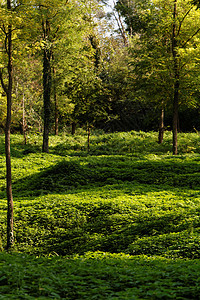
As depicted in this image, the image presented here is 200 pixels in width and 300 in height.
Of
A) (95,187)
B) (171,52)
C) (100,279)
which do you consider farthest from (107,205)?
(171,52)

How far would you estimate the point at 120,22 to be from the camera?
4291 centimetres

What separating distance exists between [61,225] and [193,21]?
13672 millimetres

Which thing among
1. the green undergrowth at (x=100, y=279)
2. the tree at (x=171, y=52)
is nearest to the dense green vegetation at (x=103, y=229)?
the green undergrowth at (x=100, y=279)

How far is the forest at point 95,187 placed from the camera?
186 inches

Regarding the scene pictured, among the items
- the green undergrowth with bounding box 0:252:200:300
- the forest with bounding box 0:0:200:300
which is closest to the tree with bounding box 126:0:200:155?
the forest with bounding box 0:0:200:300

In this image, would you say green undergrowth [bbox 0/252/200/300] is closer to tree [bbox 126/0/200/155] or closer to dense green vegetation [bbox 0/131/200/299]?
dense green vegetation [bbox 0/131/200/299]

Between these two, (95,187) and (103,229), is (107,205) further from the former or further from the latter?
(95,187)

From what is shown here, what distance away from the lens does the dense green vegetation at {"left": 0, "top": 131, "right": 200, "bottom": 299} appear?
4.41 metres

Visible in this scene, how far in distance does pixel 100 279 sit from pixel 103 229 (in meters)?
3.48

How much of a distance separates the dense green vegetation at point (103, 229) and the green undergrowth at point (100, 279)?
0.02m

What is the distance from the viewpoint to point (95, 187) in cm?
1195

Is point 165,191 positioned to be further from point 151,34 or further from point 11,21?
point 151,34

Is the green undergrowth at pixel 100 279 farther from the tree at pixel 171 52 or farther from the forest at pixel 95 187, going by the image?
the tree at pixel 171 52

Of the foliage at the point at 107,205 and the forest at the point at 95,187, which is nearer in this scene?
the forest at the point at 95,187
